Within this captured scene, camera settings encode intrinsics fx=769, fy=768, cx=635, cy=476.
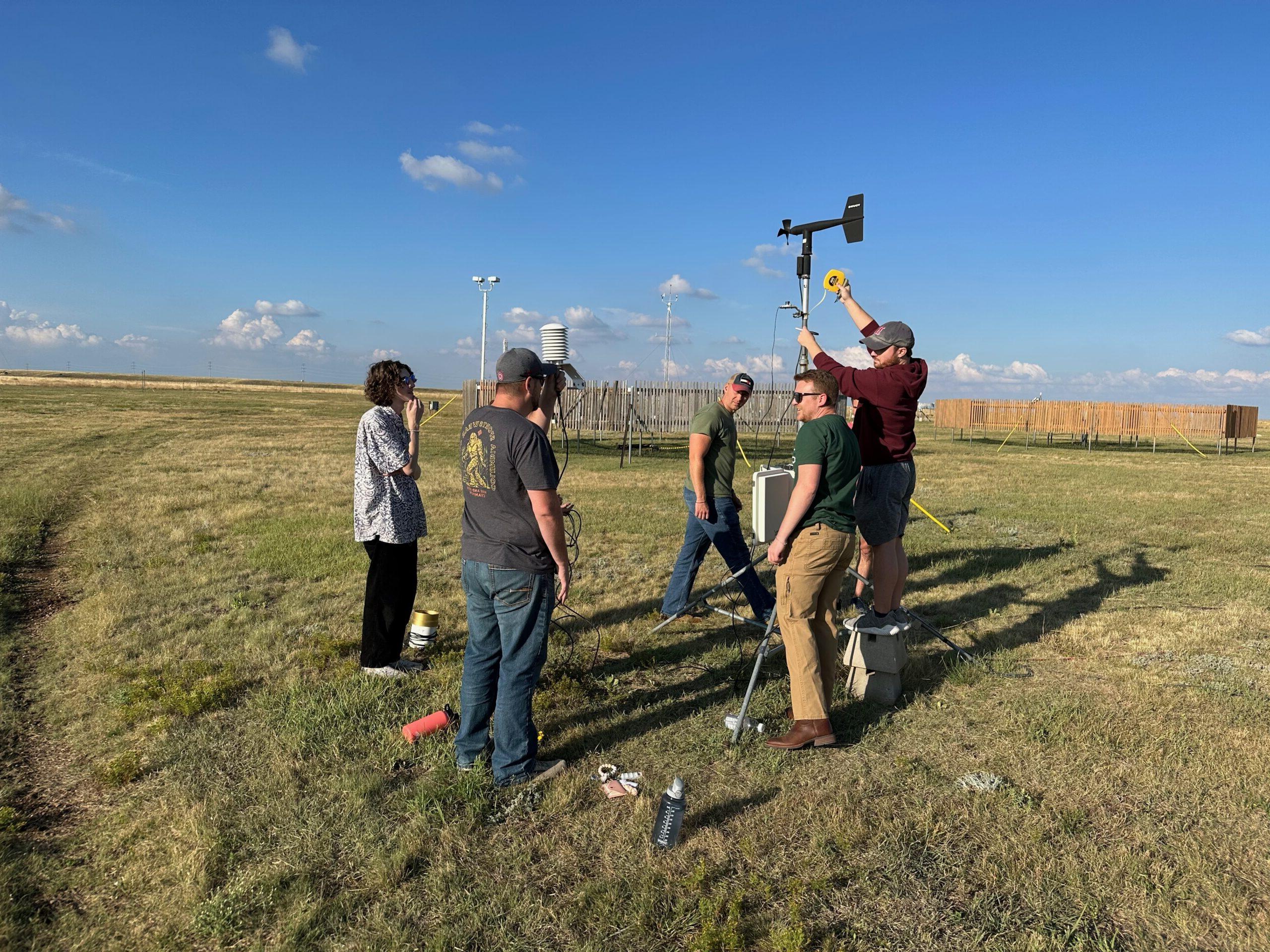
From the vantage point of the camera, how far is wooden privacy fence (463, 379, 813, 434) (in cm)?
2380

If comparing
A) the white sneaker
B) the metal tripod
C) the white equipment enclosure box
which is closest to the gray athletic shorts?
the metal tripod

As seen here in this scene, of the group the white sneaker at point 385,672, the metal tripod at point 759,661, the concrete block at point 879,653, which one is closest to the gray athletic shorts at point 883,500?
the metal tripod at point 759,661

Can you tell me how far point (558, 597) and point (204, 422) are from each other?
112ft

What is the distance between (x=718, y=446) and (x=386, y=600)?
108 inches

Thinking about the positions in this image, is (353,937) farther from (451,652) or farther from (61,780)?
(451,652)

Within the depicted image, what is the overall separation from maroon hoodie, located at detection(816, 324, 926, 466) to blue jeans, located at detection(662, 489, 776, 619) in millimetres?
1276

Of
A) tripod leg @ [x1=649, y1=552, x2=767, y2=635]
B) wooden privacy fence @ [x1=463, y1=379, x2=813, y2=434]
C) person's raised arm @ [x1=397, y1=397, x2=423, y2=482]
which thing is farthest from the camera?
wooden privacy fence @ [x1=463, y1=379, x2=813, y2=434]

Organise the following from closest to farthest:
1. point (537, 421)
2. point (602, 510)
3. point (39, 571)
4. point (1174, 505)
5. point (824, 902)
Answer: point (824, 902)
point (537, 421)
point (39, 571)
point (602, 510)
point (1174, 505)

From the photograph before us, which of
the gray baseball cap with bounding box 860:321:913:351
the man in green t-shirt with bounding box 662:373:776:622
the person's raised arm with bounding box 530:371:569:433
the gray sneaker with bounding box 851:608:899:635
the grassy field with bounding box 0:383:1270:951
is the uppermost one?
the gray baseball cap with bounding box 860:321:913:351

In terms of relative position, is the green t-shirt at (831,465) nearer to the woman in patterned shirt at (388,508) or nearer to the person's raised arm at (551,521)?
the person's raised arm at (551,521)

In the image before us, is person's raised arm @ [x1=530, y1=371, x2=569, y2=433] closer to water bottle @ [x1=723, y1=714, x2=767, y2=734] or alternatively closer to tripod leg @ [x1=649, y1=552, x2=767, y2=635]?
water bottle @ [x1=723, y1=714, x2=767, y2=734]

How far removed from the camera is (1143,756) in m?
4.19

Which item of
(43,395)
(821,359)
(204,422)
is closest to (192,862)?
(821,359)

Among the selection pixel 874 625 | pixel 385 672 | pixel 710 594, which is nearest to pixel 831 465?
pixel 874 625
